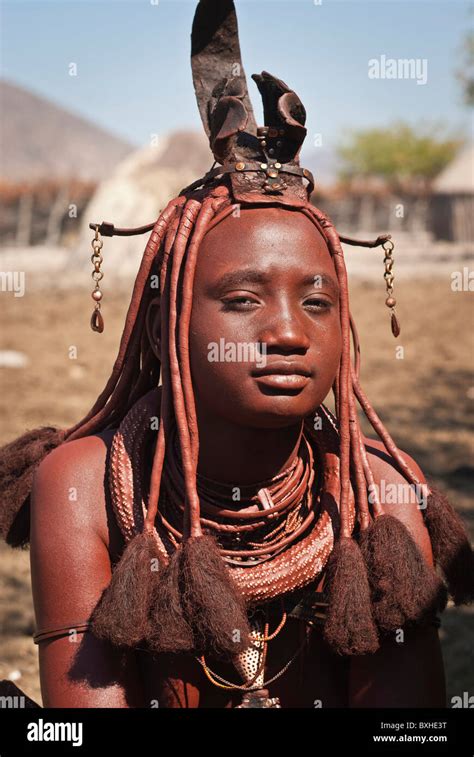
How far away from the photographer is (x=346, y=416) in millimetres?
2748

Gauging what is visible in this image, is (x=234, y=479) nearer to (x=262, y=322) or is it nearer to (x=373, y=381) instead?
(x=262, y=322)

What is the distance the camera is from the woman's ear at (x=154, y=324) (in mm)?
2785

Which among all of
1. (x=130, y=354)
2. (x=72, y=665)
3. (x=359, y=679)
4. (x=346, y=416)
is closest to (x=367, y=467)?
(x=346, y=416)

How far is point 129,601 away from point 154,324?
0.79 meters

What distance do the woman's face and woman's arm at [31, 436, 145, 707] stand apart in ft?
1.50

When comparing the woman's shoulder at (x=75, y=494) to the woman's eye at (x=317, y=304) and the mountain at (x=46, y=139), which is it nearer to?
the woman's eye at (x=317, y=304)

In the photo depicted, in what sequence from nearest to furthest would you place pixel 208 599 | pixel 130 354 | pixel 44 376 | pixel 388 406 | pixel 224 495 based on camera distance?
pixel 208 599
pixel 224 495
pixel 130 354
pixel 388 406
pixel 44 376

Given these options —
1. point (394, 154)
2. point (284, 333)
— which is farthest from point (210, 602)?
point (394, 154)

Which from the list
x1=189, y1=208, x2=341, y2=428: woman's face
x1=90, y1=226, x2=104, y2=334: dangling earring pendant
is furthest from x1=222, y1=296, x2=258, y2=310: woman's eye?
x1=90, y1=226, x2=104, y2=334: dangling earring pendant

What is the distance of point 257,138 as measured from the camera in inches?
106

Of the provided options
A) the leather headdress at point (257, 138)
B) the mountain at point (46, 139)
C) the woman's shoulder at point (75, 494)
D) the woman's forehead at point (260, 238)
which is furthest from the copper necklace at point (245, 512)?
the mountain at point (46, 139)

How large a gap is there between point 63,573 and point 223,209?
108cm

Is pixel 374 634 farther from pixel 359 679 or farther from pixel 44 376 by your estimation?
pixel 44 376

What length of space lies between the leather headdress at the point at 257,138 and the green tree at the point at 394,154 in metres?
54.5
